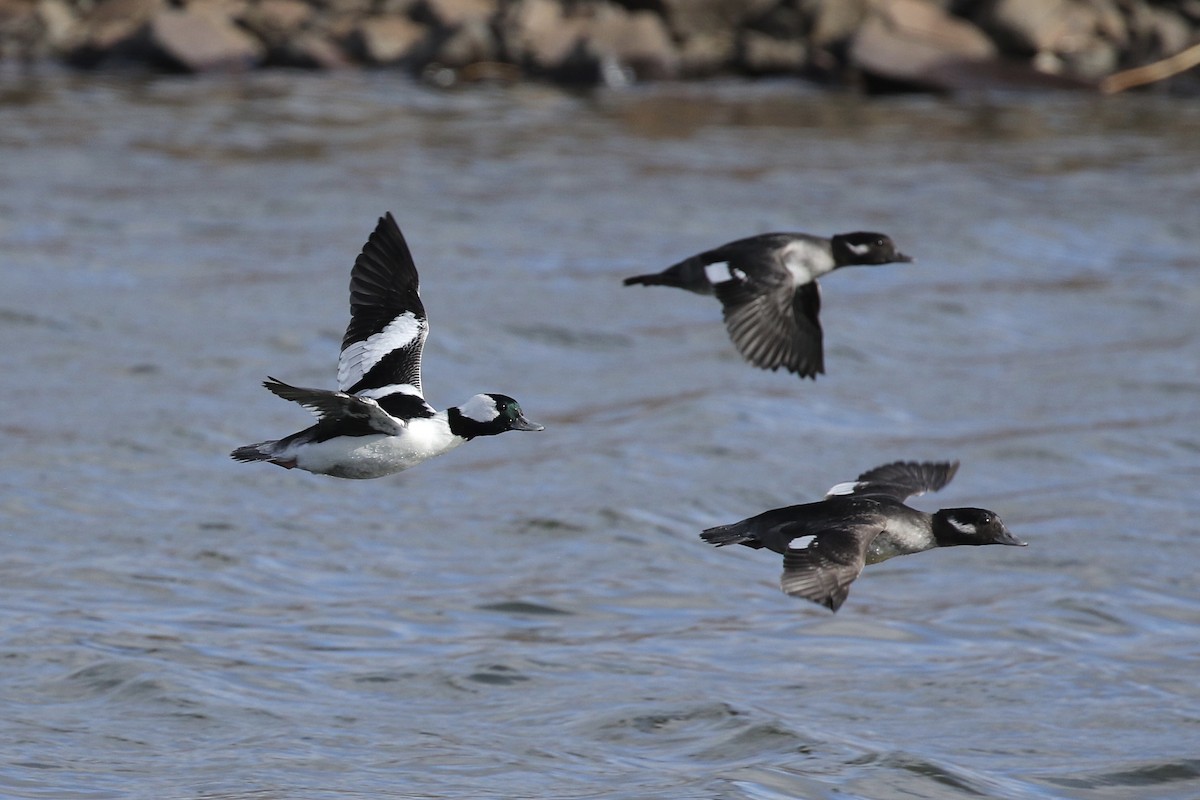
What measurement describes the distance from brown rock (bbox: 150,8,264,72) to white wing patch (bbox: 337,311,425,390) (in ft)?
59.6

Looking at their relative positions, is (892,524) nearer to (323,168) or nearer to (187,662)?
(187,662)

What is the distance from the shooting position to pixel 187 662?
9641mm

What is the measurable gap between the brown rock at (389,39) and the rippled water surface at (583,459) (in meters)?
1.98

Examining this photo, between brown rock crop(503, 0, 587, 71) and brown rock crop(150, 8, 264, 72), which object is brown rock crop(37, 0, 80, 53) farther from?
brown rock crop(503, 0, 587, 71)

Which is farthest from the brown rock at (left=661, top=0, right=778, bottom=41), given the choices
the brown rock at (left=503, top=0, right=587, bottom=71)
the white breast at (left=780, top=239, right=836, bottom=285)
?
the white breast at (left=780, top=239, right=836, bottom=285)

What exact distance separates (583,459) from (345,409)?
23.2 feet

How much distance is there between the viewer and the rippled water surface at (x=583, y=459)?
9070 mm

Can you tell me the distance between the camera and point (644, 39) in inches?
979

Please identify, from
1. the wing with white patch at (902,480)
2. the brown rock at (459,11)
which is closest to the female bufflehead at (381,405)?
the wing with white patch at (902,480)

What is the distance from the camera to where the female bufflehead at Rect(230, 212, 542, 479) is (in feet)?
21.4

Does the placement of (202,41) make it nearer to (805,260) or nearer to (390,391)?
(805,260)

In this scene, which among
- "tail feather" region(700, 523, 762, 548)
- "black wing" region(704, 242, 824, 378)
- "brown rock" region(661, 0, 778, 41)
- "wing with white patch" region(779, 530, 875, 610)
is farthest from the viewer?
"brown rock" region(661, 0, 778, 41)

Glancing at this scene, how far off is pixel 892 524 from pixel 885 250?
2.03 meters

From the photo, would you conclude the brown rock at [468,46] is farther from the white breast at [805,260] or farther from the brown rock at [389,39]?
the white breast at [805,260]
